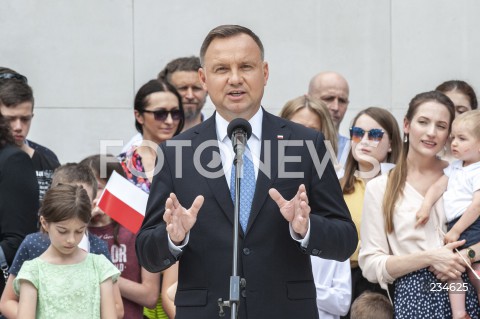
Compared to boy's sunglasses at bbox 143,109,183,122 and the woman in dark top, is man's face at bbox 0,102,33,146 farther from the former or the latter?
boy's sunglasses at bbox 143,109,183,122

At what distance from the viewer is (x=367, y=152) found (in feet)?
23.9

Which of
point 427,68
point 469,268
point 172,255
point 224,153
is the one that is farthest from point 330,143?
point 427,68

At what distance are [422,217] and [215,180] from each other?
6.62ft

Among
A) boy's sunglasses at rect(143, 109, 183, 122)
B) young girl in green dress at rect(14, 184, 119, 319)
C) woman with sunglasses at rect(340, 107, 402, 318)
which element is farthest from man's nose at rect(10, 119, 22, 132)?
woman with sunglasses at rect(340, 107, 402, 318)

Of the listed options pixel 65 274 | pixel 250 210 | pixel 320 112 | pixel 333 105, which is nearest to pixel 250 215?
pixel 250 210

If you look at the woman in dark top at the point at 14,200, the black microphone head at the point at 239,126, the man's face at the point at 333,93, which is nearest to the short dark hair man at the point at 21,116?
the woman in dark top at the point at 14,200

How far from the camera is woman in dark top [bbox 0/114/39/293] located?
A: 6453mm

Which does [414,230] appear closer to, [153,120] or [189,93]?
[153,120]

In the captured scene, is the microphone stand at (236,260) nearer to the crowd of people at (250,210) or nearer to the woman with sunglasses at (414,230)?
the crowd of people at (250,210)

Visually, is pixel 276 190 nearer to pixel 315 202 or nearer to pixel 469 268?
pixel 315 202

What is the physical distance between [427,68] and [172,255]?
6.23 m

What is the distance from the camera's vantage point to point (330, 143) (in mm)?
7023

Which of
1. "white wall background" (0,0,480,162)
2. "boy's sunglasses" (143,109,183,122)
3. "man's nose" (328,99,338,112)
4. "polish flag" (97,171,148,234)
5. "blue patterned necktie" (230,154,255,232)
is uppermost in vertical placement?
"white wall background" (0,0,480,162)

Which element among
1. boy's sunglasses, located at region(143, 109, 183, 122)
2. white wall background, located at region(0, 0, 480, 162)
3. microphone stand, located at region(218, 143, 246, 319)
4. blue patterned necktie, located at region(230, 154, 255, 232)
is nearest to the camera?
microphone stand, located at region(218, 143, 246, 319)
